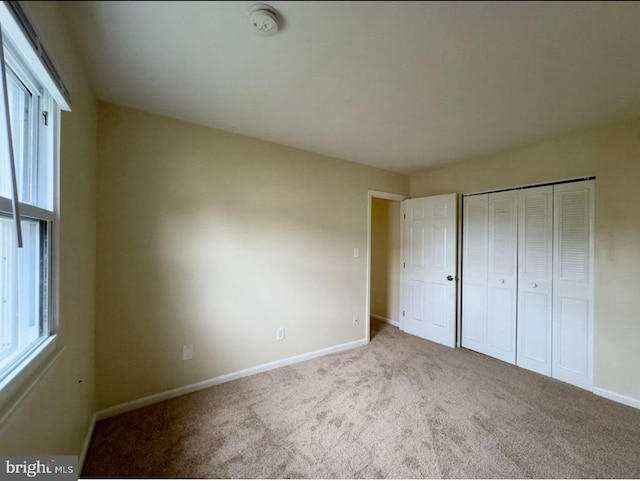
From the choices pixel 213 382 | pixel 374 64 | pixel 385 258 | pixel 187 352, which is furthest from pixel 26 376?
pixel 385 258

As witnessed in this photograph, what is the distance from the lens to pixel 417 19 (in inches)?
47.4

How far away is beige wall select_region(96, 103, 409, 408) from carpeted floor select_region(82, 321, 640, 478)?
14.8 inches

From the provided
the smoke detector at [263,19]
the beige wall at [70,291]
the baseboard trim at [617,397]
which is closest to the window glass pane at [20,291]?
the beige wall at [70,291]

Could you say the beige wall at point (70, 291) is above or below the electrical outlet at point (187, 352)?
above

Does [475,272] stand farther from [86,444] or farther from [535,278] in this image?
[86,444]

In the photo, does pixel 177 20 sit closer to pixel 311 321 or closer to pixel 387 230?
pixel 311 321

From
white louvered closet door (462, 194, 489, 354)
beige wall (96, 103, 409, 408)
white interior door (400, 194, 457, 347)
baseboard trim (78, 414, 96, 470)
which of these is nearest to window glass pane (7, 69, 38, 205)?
beige wall (96, 103, 409, 408)

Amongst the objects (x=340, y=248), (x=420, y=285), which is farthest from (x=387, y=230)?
(x=340, y=248)

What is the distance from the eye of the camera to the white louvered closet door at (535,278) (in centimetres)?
263

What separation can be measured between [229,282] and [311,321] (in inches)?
42.0

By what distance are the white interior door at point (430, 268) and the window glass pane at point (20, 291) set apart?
3.65m

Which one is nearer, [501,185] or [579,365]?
[579,365]

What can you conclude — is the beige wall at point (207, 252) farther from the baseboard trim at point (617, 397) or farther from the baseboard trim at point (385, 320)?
the baseboard trim at point (617, 397)

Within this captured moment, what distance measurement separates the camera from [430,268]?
141 inches
